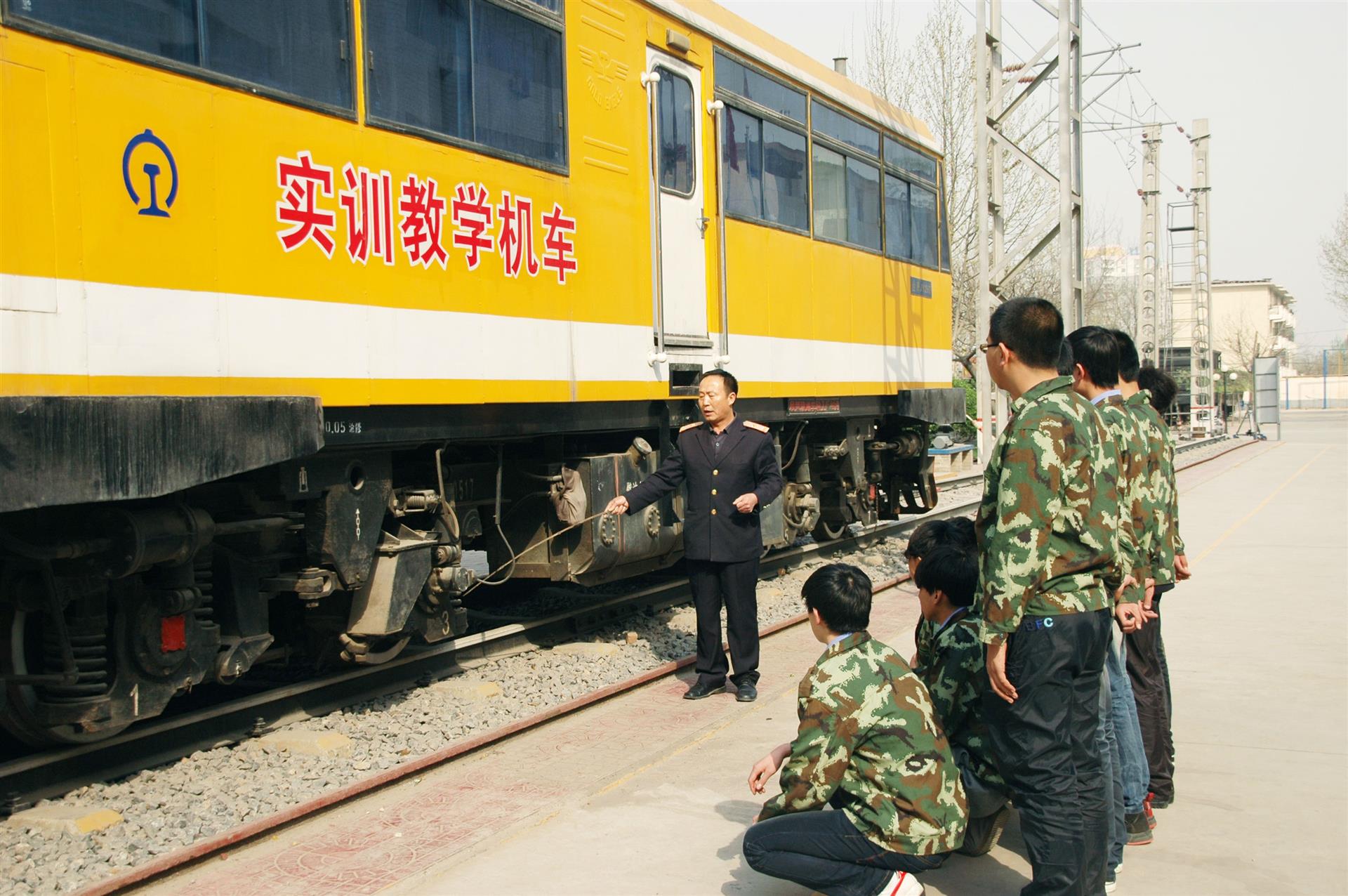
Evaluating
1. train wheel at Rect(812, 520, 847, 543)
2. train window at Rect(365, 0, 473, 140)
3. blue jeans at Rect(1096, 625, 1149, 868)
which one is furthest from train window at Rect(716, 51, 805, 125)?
blue jeans at Rect(1096, 625, 1149, 868)

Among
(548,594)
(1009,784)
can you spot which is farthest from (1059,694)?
(548,594)

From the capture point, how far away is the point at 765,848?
3.64 m

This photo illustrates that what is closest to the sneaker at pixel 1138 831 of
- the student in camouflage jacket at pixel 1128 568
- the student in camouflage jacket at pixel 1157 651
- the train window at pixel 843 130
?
the student in camouflage jacket at pixel 1128 568

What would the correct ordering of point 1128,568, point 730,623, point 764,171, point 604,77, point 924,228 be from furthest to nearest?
point 924,228
point 764,171
point 604,77
point 730,623
point 1128,568

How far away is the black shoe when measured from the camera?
6.47 m

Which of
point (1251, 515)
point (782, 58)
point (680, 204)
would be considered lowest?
point (1251, 515)

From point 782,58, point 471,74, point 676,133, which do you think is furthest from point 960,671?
point 782,58

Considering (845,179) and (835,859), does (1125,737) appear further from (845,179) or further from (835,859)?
(845,179)

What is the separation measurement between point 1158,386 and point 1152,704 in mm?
1421

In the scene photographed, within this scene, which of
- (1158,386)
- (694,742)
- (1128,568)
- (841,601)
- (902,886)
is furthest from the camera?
(694,742)

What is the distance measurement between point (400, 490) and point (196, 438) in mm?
1619

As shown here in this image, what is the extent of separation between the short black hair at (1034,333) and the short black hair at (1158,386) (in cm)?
178

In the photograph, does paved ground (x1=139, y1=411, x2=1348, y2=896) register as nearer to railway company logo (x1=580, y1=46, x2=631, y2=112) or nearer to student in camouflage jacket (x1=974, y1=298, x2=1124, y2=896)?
student in camouflage jacket (x1=974, y1=298, x2=1124, y2=896)

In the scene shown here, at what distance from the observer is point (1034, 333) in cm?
366
